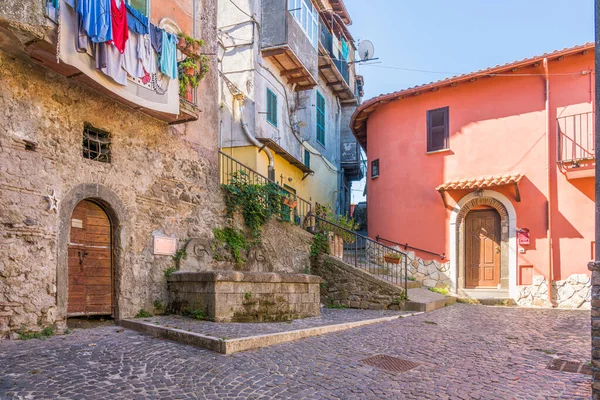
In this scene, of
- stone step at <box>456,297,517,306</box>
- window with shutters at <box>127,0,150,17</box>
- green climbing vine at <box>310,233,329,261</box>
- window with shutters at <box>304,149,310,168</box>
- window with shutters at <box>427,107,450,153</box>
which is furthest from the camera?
window with shutters at <box>304,149,310,168</box>

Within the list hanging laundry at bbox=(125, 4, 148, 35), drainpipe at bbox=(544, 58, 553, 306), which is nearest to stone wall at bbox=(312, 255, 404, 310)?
drainpipe at bbox=(544, 58, 553, 306)

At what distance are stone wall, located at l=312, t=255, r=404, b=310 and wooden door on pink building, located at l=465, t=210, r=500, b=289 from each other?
13.4 ft

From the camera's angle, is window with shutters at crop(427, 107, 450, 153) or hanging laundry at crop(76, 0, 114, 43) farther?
window with shutters at crop(427, 107, 450, 153)

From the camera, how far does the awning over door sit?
1244 cm

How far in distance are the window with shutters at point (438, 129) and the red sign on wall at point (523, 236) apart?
3304 millimetres

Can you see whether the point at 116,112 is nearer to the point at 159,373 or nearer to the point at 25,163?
the point at 25,163

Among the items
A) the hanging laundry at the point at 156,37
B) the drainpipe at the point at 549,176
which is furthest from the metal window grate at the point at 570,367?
the hanging laundry at the point at 156,37

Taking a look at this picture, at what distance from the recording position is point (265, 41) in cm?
1441

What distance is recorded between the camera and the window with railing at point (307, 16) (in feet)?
48.4

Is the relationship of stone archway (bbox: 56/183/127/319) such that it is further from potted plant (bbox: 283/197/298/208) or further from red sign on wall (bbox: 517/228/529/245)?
red sign on wall (bbox: 517/228/529/245)

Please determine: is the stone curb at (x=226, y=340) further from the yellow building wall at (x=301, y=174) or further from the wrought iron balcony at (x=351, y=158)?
the wrought iron balcony at (x=351, y=158)

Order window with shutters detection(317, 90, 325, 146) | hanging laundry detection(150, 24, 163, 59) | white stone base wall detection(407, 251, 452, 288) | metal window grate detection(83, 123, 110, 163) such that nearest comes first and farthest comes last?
metal window grate detection(83, 123, 110, 163)
hanging laundry detection(150, 24, 163, 59)
white stone base wall detection(407, 251, 452, 288)
window with shutters detection(317, 90, 325, 146)

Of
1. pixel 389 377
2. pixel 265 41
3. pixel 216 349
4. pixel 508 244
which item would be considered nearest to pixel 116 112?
pixel 216 349

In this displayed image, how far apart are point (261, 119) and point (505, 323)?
8.98 meters
